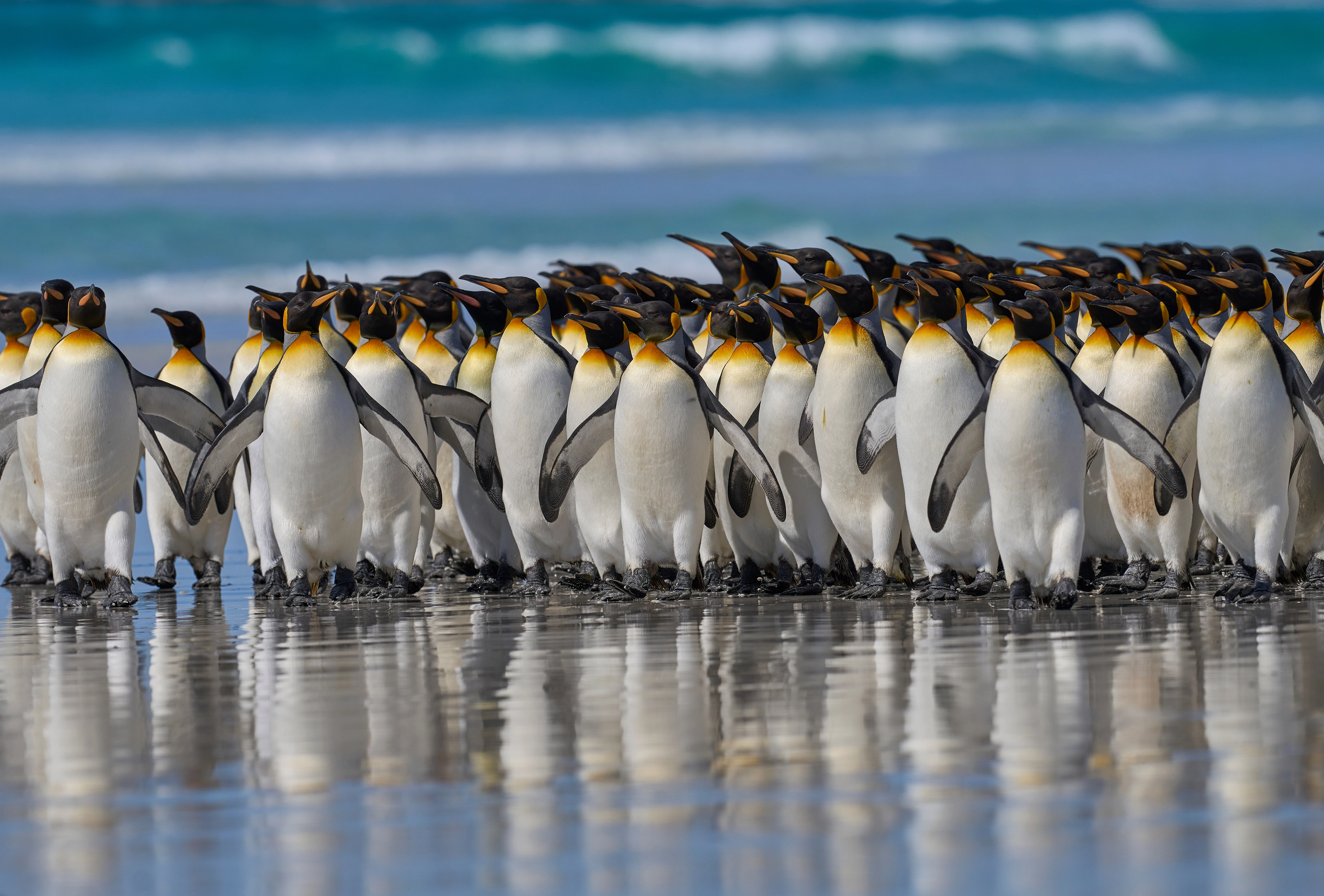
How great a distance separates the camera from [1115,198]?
34031 mm

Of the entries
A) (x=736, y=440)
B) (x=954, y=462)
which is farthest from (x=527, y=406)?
(x=954, y=462)

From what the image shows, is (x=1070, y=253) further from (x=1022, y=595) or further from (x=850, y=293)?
(x=1022, y=595)

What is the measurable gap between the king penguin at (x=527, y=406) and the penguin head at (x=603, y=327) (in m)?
0.28

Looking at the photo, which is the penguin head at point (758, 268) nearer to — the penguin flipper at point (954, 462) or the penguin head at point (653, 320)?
the penguin head at point (653, 320)

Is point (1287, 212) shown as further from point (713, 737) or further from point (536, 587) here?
point (713, 737)

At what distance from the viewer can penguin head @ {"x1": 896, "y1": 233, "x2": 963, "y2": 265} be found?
11.0 meters

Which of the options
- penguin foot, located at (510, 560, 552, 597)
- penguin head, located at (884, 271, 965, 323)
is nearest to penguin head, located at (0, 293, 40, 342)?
penguin foot, located at (510, 560, 552, 597)

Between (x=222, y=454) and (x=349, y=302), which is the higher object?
(x=349, y=302)

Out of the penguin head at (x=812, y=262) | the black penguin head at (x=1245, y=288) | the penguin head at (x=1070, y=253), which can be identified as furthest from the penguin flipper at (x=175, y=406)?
the penguin head at (x=1070, y=253)

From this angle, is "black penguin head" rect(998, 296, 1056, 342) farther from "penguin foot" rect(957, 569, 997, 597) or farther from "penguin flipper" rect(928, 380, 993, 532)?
"penguin foot" rect(957, 569, 997, 597)

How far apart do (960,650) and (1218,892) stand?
2914 mm

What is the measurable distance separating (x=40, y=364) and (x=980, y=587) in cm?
488

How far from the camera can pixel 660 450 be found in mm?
8406

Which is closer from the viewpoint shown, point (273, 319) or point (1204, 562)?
point (273, 319)
